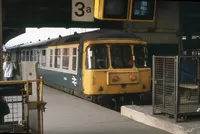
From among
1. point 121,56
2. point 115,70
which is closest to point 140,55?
point 121,56

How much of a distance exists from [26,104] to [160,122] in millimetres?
3389

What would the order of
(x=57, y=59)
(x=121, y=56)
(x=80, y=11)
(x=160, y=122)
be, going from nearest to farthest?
(x=160, y=122) → (x=80, y=11) → (x=121, y=56) → (x=57, y=59)

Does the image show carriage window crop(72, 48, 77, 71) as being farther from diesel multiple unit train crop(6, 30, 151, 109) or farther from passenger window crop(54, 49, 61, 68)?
passenger window crop(54, 49, 61, 68)

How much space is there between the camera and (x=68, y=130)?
28.9 feet

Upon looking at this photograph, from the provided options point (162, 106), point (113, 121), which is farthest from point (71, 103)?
point (162, 106)

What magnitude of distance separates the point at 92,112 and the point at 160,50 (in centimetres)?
1837

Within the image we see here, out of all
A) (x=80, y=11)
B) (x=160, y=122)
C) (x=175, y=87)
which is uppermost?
(x=80, y=11)

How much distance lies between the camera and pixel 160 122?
8.91m

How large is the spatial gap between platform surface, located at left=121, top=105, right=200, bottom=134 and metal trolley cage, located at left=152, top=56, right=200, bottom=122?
22 cm

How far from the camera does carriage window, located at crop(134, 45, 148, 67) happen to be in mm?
14789

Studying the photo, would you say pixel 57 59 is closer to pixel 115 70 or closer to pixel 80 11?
pixel 115 70

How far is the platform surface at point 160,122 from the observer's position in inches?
316

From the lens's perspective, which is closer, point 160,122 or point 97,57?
point 160,122

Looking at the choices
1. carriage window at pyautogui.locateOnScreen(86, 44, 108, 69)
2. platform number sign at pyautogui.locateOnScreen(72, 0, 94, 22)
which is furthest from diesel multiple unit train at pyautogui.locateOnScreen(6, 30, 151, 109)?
platform number sign at pyautogui.locateOnScreen(72, 0, 94, 22)
